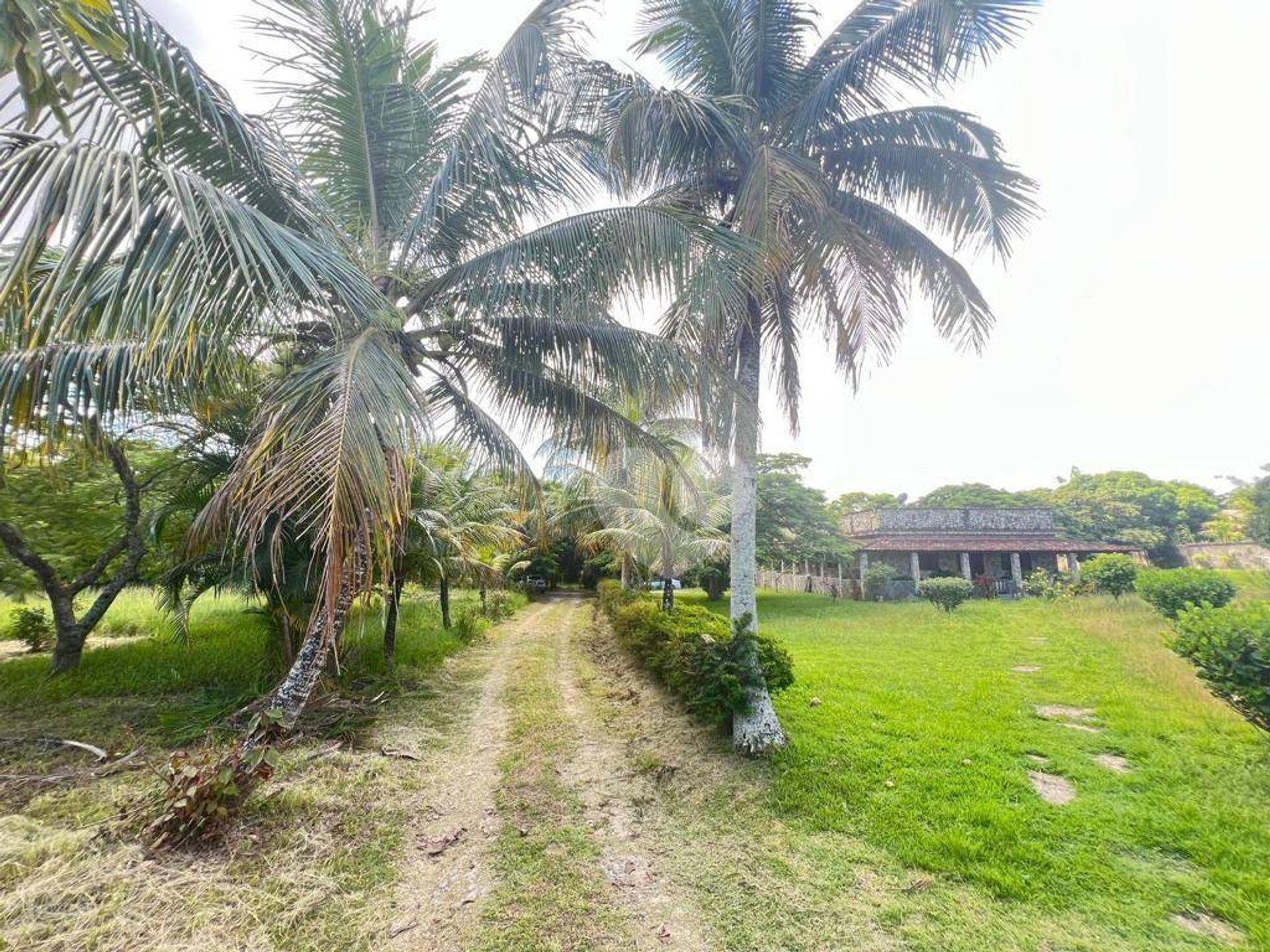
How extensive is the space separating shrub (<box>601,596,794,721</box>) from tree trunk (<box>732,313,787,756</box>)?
0.41 ft

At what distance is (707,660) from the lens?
530cm

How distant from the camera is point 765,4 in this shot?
5.08 metres

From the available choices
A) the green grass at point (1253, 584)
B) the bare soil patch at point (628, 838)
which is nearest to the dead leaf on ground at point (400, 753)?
the bare soil patch at point (628, 838)

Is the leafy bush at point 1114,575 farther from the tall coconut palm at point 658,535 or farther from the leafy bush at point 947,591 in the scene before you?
the tall coconut palm at point 658,535

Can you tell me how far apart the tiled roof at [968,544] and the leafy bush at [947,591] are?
502cm

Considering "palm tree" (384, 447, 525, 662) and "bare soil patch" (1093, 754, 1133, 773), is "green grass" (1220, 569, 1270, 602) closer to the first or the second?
"bare soil patch" (1093, 754, 1133, 773)

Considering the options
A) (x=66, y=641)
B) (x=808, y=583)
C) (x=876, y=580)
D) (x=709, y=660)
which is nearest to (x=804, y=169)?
(x=709, y=660)

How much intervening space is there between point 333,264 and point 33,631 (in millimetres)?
10977

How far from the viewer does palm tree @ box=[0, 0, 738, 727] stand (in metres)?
2.52

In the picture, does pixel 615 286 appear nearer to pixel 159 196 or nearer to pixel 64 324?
pixel 159 196

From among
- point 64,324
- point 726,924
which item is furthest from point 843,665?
point 64,324

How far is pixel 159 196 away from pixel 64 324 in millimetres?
931

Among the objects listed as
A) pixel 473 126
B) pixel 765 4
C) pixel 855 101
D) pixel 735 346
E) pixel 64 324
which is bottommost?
pixel 64 324

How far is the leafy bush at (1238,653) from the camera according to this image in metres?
4.25
